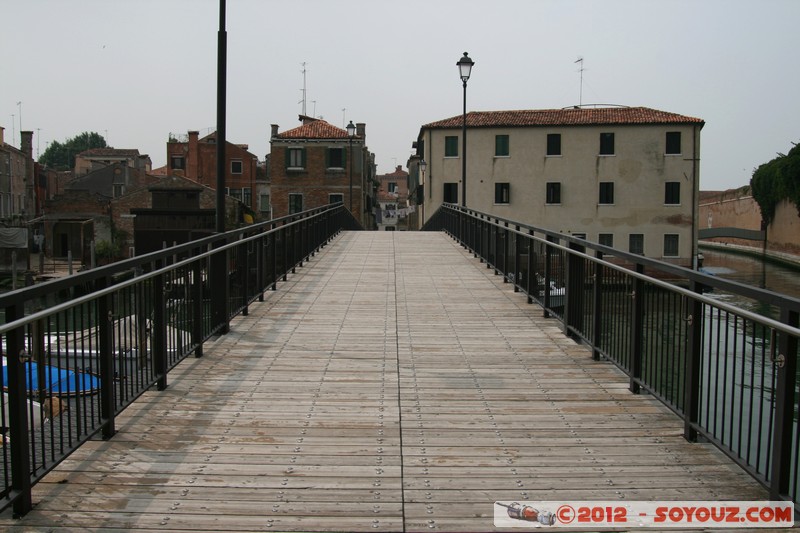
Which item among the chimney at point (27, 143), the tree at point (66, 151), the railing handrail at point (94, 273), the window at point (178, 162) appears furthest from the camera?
the tree at point (66, 151)

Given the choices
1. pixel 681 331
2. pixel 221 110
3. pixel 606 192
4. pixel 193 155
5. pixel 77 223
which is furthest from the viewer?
pixel 193 155

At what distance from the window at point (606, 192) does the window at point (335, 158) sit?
2097 cm

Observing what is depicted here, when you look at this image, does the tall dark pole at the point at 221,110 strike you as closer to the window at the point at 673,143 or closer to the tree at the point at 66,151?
the window at the point at 673,143

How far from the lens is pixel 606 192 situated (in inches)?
2285

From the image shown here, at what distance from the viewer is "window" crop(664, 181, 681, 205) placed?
57.3m

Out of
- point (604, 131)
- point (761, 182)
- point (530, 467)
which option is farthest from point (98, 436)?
point (761, 182)

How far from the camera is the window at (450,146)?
58.6 m

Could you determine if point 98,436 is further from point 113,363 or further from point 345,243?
point 345,243

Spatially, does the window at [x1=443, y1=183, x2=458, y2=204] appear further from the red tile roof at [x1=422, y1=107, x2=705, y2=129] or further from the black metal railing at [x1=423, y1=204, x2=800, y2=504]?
the black metal railing at [x1=423, y1=204, x2=800, y2=504]

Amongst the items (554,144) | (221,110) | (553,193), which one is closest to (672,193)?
(553,193)

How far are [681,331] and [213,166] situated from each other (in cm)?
7249

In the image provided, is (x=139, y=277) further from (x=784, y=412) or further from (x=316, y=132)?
(x=316, y=132)

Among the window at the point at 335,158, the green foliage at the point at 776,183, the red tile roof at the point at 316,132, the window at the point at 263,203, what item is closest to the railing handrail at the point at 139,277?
the window at the point at 335,158

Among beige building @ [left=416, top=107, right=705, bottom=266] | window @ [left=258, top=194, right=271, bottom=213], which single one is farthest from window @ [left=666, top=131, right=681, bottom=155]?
window @ [left=258, top=194, right=271, bottom=213]
